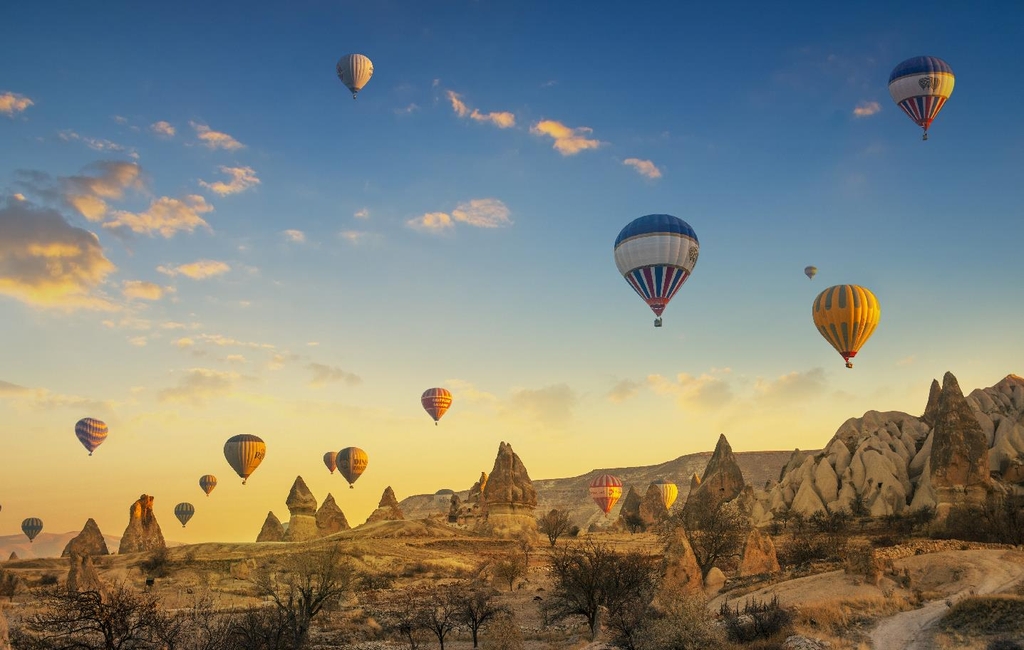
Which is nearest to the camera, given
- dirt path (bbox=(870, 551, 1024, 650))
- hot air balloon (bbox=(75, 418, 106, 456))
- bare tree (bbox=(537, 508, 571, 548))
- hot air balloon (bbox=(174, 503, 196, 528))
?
dirt path (bbox=(870, 551, 1024, 650))

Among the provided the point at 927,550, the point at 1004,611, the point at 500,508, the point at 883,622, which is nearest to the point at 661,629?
the point at 883,622

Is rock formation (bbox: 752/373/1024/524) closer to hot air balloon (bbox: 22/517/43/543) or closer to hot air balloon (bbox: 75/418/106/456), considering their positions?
hot air balloon (bbox: 75/418/106/456)

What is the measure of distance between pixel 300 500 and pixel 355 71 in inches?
1605

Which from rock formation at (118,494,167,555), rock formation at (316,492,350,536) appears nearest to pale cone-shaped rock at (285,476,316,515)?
rock formation at (316,492,350,536)

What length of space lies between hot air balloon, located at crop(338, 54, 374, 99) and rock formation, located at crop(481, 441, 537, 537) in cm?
3834

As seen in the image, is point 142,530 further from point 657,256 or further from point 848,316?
point 848,316

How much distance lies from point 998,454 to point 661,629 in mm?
49226

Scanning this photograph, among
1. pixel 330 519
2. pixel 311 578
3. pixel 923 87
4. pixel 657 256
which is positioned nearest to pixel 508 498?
pixel 330 519

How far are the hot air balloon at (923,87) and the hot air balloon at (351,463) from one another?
6926 cm

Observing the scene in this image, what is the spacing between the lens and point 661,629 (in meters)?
23.3

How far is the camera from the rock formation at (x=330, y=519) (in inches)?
3236

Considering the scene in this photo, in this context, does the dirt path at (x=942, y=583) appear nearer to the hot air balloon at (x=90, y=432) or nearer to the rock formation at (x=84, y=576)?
the rock formation at (x=84, y=576)

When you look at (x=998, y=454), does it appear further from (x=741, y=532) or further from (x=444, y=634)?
(x=444, y=634)

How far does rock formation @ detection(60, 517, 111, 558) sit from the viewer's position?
69.8m
